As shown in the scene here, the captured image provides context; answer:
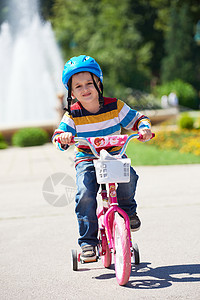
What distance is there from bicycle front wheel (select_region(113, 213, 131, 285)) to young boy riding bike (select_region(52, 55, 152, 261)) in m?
0.30

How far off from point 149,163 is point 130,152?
2141 millimetres

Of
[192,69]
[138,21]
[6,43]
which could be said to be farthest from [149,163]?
[138,21]

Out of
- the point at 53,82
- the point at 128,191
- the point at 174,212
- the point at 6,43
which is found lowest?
the point at 174,212

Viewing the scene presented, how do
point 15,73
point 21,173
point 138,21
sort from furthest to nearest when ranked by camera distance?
point 138,21
point 15,73
point 21,173

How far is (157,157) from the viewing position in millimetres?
10633

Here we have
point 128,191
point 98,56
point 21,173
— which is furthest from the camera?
point 98,56

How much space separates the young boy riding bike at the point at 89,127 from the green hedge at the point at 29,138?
12448 millimetres

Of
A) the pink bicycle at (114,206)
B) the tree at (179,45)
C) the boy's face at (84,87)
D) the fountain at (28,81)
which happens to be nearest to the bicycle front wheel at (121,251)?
the pink bicycle at (114,206)

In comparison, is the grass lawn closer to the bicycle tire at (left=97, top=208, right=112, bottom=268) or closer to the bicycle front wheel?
the bicycle tire at (left=97, top=208, right=112, bottom=268)

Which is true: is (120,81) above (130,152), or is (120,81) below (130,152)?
above

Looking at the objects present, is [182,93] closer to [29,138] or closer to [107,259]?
[29,138]

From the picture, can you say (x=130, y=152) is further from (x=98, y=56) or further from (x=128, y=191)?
(x=98, y=56)

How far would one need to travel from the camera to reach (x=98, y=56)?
139 feet

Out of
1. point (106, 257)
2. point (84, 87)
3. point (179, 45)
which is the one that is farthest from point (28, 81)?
point (179, 45)
